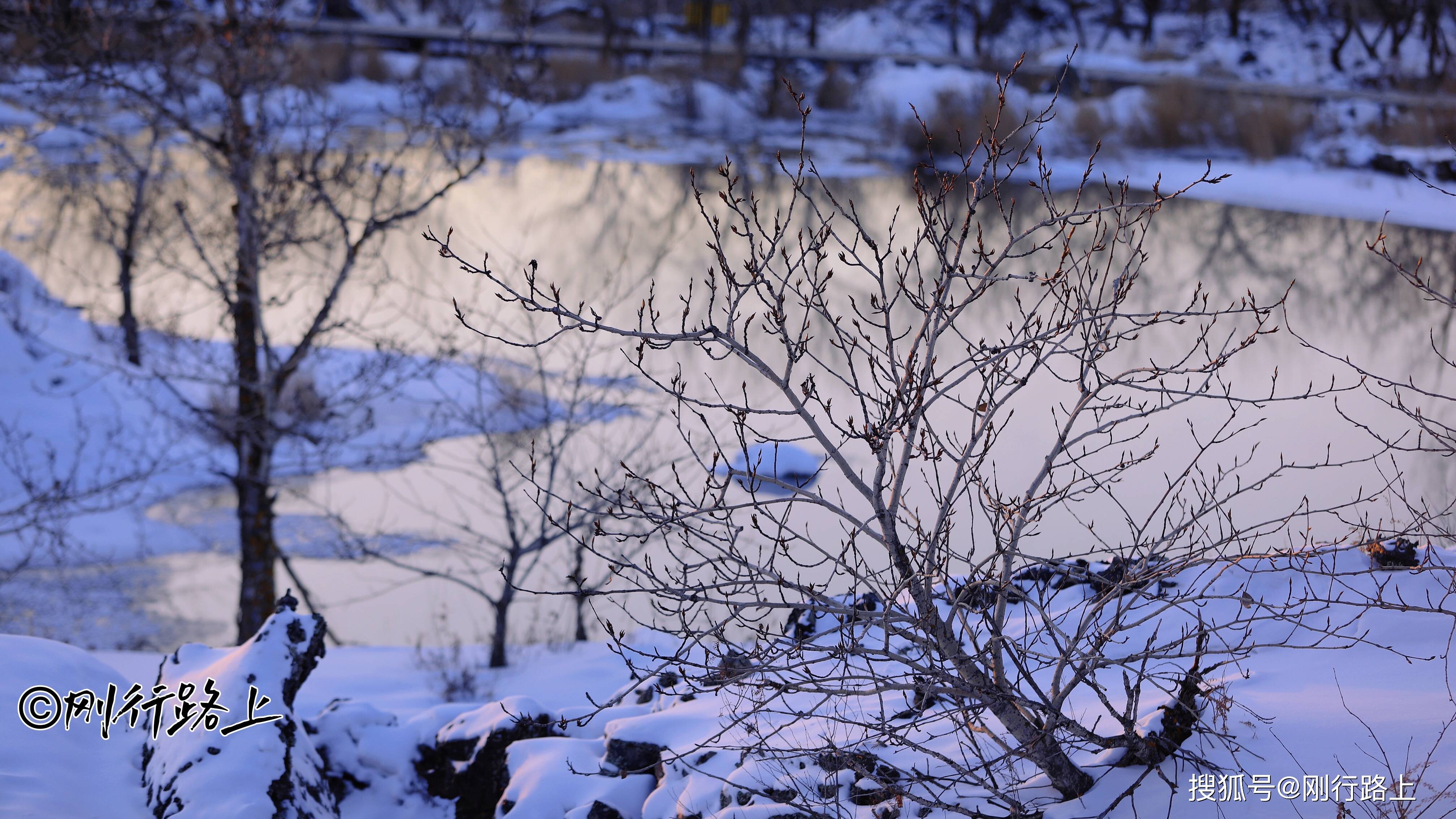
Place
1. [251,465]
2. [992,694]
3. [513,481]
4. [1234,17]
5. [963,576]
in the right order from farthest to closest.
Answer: [1234,17], [513,481], [251,465], [963,576], [992,694]

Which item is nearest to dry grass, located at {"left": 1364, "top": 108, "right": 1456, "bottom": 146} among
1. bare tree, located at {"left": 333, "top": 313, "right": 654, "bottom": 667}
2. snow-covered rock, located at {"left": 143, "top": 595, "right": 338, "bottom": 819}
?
bare tree, located at {"left": 333, "top": 313, "right": 654, "bottom": 667}

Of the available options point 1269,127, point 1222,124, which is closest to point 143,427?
point 1269,127

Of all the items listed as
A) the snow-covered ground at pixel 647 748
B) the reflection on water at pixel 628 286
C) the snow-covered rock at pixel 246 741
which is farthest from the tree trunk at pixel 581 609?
the snow-covered rock at pixel 246 741

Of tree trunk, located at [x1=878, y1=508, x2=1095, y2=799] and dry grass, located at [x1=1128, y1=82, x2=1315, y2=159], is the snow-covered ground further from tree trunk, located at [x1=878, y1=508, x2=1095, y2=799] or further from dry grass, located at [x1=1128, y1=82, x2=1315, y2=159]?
dry grass, located at [x1=1128, y1=82, x2=1315, y2=159]

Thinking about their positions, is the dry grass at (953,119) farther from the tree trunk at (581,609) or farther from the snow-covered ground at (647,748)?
the snow-covered ground at (647,748)

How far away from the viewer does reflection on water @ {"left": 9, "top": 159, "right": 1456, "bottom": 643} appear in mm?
9031

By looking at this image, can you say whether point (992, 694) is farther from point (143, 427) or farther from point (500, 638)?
point (143, 427)

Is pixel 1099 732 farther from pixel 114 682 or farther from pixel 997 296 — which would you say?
pixel 997 296

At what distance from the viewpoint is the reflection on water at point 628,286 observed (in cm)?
903

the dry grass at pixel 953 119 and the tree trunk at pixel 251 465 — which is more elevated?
the dry grass at pixel 953 119

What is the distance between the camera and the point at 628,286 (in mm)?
14094

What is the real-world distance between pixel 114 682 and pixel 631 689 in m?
2.83

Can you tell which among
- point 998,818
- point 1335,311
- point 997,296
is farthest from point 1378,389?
point 998,818

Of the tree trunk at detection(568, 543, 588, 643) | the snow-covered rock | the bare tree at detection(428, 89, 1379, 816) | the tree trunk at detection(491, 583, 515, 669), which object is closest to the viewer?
the bare tree at detection(428, 89, 1379, 816)
